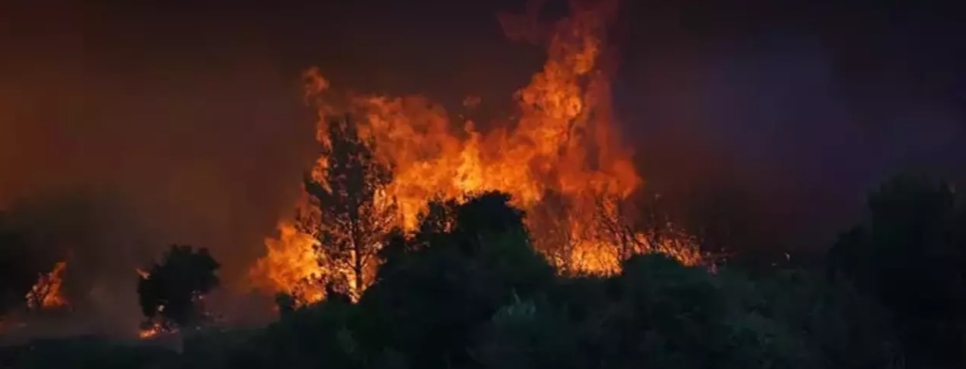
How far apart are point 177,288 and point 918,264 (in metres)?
21.3

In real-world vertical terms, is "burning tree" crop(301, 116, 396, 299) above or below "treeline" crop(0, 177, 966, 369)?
above

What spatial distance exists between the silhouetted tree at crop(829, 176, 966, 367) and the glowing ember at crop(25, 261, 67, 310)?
86.5ft

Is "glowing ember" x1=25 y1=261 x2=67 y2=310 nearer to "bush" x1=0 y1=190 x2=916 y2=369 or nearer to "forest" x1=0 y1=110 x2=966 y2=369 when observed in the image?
"forest" x1=0 y1=110 x2=966 y2=369

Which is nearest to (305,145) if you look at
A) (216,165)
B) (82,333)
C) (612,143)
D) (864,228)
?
(216,165)

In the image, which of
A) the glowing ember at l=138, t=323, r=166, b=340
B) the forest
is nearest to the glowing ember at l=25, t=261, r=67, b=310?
the glowing ember at l=138, t=323, r=166, b=340

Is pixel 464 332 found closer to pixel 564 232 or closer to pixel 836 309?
pixel 836 309

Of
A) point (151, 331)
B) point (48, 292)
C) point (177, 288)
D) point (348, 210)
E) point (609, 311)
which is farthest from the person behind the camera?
point (48, 292)

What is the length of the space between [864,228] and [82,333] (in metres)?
24.2

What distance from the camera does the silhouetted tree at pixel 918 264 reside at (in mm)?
26578

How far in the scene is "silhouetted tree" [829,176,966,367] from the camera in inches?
1046

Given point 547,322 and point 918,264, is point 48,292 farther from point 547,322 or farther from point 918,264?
point 918,264

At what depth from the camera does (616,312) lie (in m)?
22.5

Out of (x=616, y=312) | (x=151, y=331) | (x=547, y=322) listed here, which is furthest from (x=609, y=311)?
(x=151, y=331)

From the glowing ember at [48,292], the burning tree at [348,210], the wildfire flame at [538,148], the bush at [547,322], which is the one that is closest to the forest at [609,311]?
the bush at [547,322]
